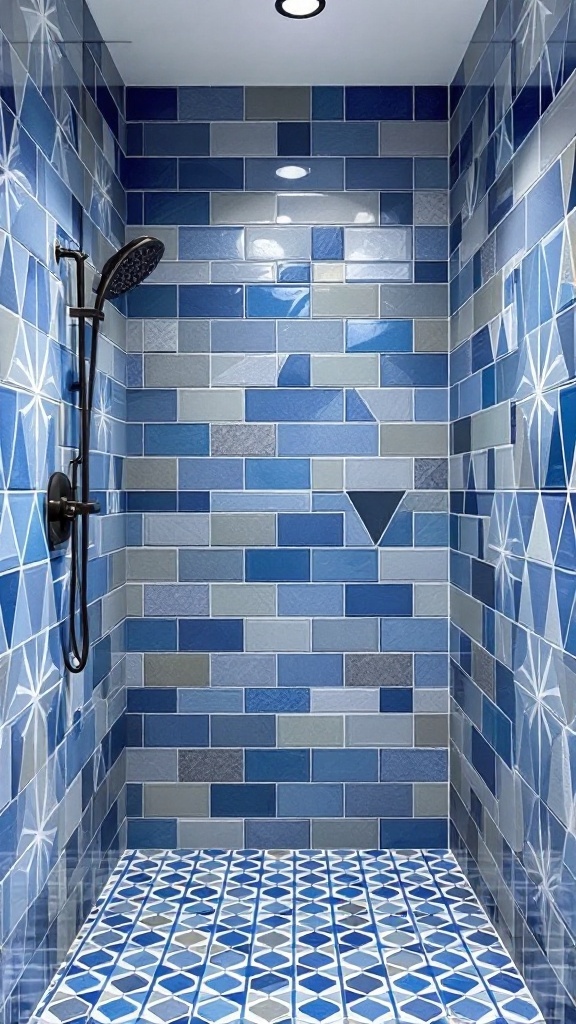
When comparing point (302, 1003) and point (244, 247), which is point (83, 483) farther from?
point (302, 1003)

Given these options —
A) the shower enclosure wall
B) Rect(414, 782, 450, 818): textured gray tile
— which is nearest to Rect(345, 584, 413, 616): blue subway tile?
the shower enclosure wall

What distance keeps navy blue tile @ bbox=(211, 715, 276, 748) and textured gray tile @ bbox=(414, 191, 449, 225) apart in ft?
5.48

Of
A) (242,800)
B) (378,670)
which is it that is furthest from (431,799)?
(242,800)

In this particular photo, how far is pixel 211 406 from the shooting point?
2830 millimetres

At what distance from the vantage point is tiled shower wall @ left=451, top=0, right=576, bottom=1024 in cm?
170

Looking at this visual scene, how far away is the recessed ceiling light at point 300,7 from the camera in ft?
7.56

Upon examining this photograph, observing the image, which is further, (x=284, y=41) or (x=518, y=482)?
(x=284, y=41)

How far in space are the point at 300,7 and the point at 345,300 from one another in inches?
32.9

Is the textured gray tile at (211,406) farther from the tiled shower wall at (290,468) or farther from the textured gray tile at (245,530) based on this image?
the textured gray tile at (245,530)

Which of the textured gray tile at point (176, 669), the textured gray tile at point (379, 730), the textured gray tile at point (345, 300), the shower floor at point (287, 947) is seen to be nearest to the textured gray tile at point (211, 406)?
the textured gray tile at point (345, 300)

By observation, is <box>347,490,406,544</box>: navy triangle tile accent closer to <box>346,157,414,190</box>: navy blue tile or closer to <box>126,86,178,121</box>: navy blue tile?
<box>346,157,414,190</box>: navy blue tile

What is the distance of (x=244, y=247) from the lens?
282cm

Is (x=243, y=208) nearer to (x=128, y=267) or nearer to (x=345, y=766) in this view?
(x=128, y=267)

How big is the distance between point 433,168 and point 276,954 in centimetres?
234
